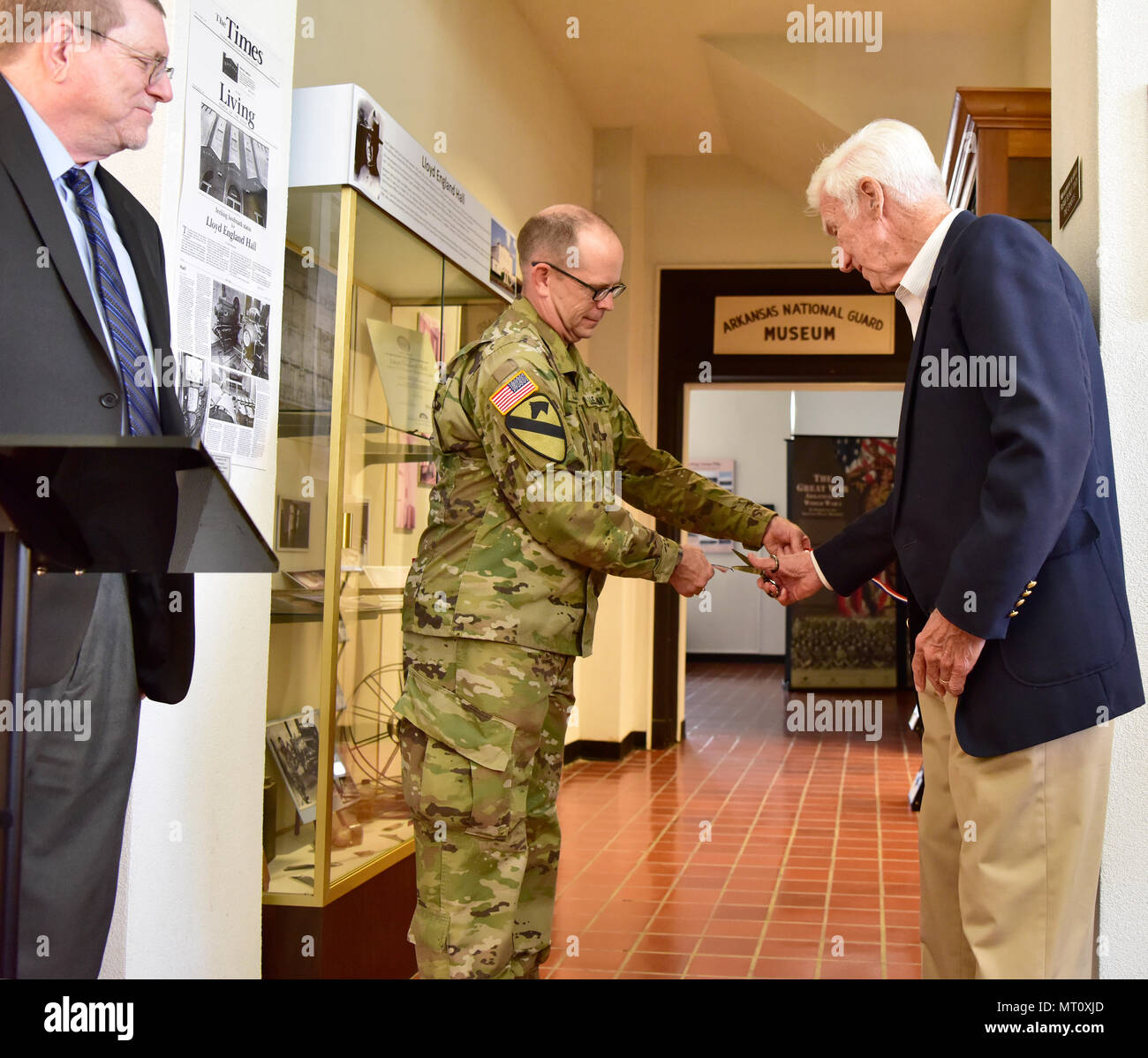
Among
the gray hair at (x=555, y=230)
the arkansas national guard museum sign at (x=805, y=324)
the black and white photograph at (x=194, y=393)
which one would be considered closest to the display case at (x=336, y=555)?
the black and white photograph at (x=194, y=393)

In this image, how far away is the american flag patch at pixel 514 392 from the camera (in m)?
2.20

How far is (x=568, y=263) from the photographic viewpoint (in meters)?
2.40

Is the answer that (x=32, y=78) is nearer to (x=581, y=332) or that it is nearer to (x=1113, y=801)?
(x=581, y=332)

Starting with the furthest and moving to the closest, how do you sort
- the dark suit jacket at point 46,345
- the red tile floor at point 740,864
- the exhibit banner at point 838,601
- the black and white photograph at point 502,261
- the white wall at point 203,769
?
the exhibit banner at point 838,601 → the black and white photograph at point 502,261 → the red tile floor at point 740,864 → the white wall at point 203,769 → the dark suit jacket at point 46,345

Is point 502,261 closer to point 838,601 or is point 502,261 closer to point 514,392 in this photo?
point 514,392

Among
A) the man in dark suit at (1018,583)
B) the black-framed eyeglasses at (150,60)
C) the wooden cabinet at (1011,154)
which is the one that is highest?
the wooden cabinet at (1011,154)

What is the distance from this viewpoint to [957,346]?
1.78m

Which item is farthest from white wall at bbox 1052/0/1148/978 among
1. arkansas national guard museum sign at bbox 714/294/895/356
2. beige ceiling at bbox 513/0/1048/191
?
arkansas national guard museum sign at bbox 714/294/895/356

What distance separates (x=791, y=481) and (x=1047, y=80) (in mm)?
6065

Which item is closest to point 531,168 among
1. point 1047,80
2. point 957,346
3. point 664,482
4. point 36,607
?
point 1047,80

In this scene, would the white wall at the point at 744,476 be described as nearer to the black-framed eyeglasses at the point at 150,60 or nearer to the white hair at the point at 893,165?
the white hair at the point at 893,165

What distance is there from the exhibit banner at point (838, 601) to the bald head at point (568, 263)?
329 inches

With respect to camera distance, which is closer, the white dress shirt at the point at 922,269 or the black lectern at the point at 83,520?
the black lectern at the point at 83,520

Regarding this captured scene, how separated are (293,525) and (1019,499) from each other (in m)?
1.81
